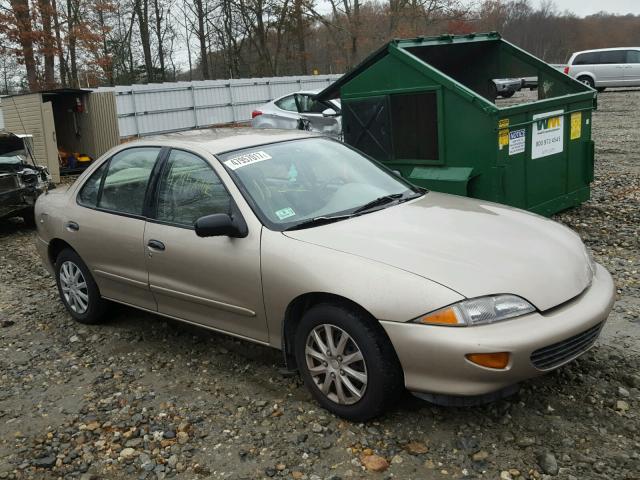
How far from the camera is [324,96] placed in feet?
27.3

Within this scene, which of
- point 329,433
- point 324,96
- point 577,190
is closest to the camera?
point 329,433

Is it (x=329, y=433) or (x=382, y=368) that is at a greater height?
(x=382, y=368)

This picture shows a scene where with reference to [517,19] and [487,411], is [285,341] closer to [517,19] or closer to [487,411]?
[487,411]

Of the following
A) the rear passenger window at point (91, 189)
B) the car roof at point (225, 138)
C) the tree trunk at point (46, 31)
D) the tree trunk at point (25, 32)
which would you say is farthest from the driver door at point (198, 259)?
the tree trunk at point (46, 31)

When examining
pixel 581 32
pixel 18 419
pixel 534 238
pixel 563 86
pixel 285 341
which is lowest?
pixel 18 419

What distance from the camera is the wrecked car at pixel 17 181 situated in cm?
896

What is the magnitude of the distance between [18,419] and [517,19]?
279 ft

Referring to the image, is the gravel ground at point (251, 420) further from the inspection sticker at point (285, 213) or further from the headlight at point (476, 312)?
the inspection sticker at point (285, 213)

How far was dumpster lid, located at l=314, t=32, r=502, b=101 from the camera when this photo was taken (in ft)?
23.3

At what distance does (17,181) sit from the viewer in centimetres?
906

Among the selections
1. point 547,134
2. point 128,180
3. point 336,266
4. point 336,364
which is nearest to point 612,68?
point 547,134

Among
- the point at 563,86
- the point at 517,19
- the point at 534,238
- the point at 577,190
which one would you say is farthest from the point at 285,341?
the point at 517,19

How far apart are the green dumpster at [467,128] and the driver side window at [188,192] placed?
3.19m

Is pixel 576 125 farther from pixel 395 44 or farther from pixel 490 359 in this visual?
pixel 490 359
